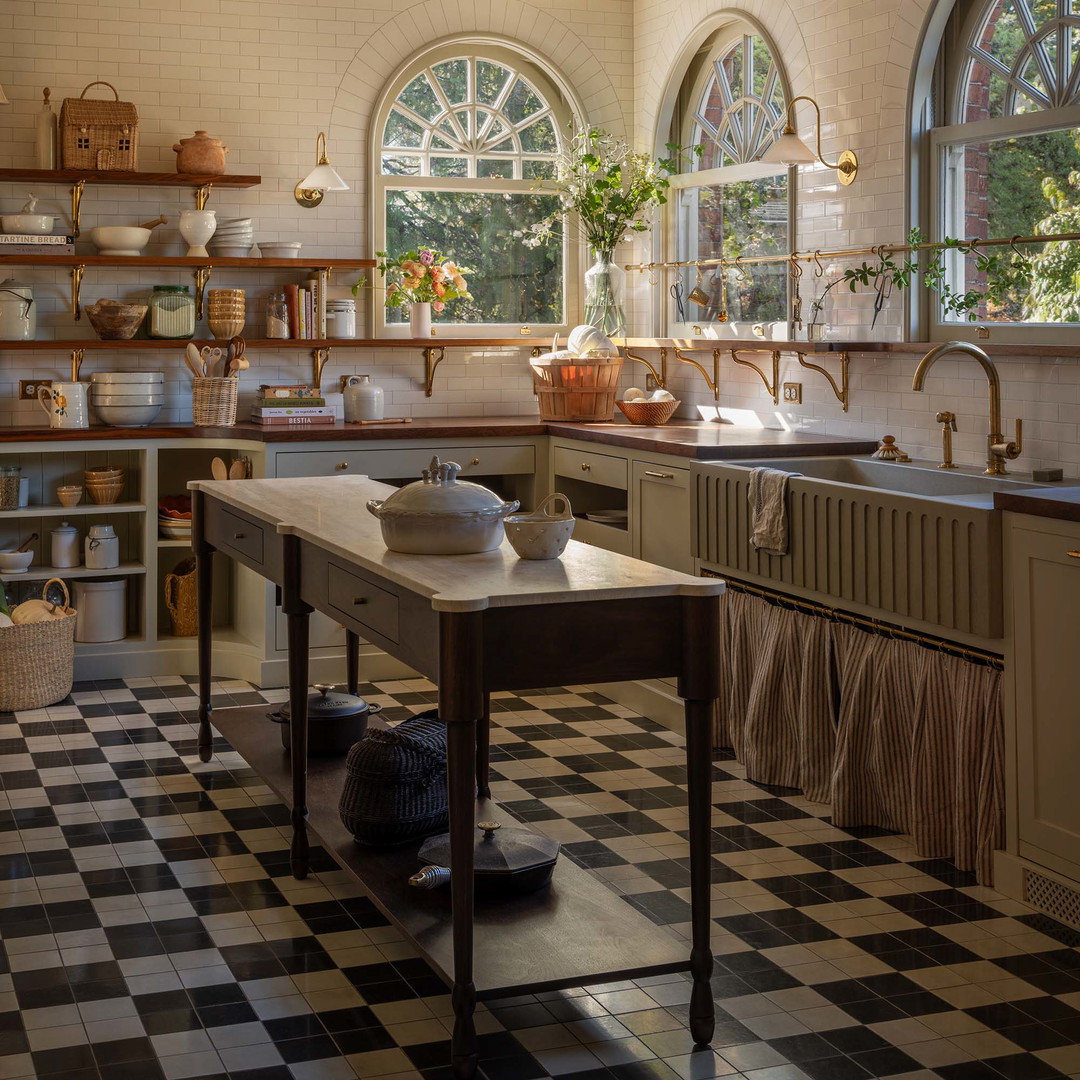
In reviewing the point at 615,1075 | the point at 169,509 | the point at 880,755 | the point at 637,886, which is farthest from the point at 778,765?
the point at 169,509

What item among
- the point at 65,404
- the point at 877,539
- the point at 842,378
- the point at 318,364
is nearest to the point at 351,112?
the point at 318,364

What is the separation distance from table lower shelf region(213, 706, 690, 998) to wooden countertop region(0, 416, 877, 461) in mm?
2313

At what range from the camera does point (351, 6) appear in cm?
711

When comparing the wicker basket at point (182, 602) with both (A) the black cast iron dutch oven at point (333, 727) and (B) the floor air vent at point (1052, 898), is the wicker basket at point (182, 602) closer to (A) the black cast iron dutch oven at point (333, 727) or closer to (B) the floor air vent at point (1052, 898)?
(A) the black cast iron dutch oven at point (333, 727)

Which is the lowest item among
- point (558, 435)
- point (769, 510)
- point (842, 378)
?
point (769, 510)

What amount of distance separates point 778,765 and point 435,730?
4.87ft

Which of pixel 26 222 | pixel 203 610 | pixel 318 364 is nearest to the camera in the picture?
pixel 203 610

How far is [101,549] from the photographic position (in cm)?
654

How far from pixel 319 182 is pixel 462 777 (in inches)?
182

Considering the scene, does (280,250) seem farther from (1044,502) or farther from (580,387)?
→ (1044,502)

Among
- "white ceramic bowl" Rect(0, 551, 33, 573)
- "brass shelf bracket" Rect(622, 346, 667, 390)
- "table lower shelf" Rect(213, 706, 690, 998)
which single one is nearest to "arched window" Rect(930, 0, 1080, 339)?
"brass shelf bracket" Rect(622, 346, 667, 390)

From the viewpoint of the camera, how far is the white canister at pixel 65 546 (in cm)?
654

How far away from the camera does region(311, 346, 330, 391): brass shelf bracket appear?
7176 mm

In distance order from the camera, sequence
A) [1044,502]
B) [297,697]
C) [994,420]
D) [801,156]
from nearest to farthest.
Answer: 1. [1044,502]
2. [297,697]
3. [994,420]
4. [801,156]
